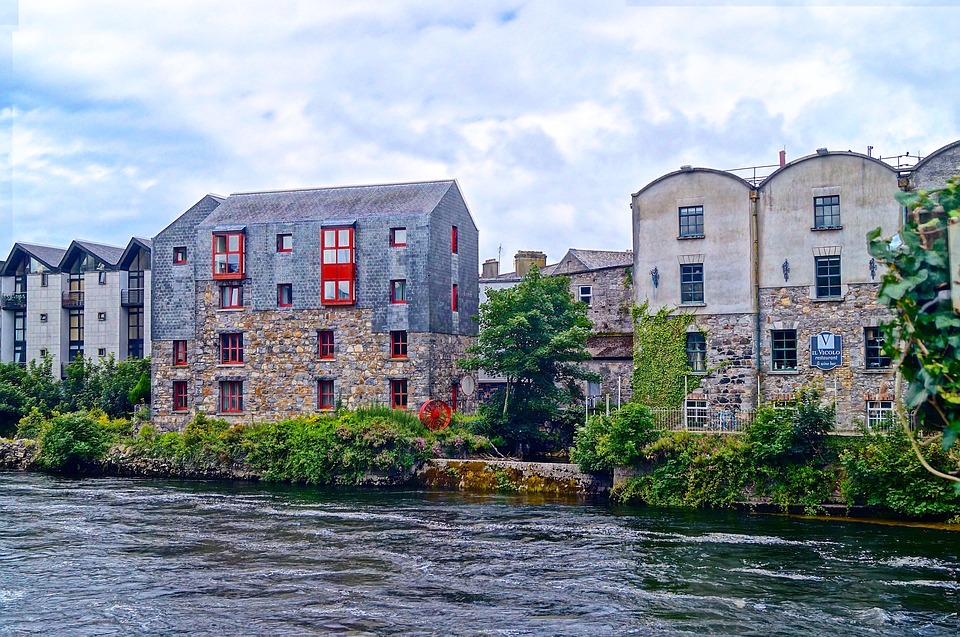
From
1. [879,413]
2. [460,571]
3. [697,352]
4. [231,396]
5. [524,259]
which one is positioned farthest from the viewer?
[524,259]

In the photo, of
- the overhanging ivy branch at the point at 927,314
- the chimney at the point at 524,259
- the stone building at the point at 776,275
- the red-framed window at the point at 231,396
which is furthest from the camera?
the chimney at the point at 524,259

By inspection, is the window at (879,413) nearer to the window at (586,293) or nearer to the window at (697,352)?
the window at (697,352)

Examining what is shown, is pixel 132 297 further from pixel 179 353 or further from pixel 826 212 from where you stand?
pixel 826 212

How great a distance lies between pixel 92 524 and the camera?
23844 mm

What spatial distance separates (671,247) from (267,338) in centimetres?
1708

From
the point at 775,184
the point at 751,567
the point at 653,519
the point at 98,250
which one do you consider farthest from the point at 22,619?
the point at 98,250

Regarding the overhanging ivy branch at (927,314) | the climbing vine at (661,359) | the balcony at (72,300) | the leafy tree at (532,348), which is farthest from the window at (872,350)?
the balcony at (72,300)

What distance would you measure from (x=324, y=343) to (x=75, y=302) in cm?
2182

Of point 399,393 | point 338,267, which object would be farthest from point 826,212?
point 338,267

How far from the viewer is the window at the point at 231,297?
1592 inches

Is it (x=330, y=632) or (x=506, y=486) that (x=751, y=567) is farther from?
(x=506, y=486)

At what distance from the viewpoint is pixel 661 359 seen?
107ft

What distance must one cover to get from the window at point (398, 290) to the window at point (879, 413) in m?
17.8

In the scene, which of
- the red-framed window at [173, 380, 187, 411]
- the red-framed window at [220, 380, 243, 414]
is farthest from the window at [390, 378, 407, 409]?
the red-framed window at [173, 380, 187, 411]
